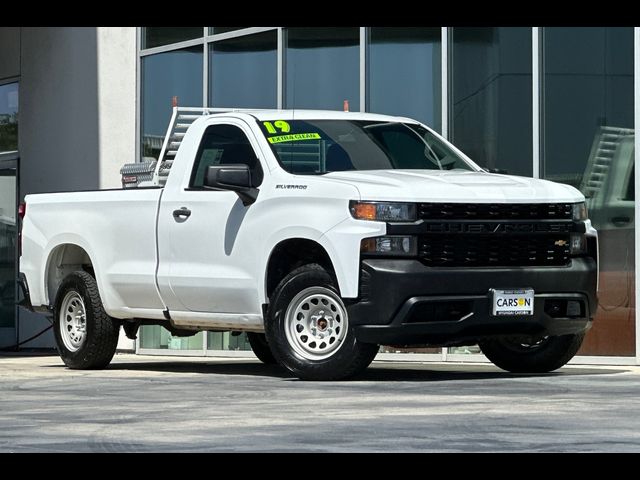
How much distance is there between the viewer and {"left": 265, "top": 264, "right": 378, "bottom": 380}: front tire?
1206 cm

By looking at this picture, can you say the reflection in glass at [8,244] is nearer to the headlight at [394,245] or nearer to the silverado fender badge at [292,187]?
the silverado fender badge at [292,187]

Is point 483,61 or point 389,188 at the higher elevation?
point 483,61

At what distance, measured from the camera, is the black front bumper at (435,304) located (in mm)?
A: 11758

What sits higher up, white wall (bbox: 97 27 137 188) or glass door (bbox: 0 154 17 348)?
white wall (bbox: 97 27 137 188)

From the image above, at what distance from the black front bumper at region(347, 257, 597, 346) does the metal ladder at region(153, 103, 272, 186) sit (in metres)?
3.13

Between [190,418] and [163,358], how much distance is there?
1019 centimetres

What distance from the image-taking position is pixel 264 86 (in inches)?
752

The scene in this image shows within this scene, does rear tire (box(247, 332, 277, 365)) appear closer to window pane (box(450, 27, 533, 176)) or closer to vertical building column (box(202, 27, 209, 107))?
window pane (box(450, 27, 533, 176))

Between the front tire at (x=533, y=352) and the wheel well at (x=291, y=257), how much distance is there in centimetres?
159

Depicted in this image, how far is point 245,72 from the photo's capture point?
1945 centimetres

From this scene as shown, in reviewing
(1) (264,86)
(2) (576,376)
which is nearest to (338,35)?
(1) (264,86)

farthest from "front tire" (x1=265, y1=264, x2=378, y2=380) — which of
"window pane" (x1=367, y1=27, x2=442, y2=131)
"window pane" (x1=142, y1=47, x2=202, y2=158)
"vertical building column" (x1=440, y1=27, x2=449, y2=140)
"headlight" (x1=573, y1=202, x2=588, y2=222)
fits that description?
"window pane" (x1=142, y1=47, x2=202, y2=158)

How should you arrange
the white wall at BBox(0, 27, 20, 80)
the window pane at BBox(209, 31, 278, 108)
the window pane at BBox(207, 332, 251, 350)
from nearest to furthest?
the window pane at BBox(207, 332, 251, 350)
the window pane at BBox(209, 31, 278, 108)
the white wall at BBox(0, 27, 20, 80)
